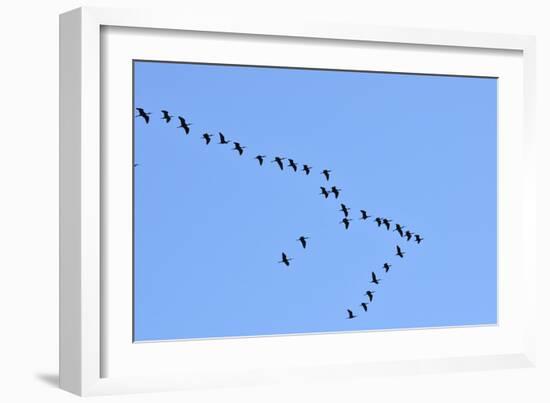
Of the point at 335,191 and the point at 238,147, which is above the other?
the point at 238,147

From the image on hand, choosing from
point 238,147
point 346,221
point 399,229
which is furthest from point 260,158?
point 399,229

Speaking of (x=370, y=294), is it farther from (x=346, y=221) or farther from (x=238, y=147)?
(x=238, y=147)

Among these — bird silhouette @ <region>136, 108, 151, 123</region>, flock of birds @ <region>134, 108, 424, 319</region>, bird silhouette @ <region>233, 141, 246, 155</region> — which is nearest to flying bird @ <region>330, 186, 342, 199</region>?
flock of birds @ <region>134, 108, 424, 319</region>

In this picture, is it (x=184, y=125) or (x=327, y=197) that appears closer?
(x=184, y=125)

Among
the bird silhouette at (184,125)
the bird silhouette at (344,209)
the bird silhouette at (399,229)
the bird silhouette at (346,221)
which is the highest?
the bird silhouette at (184,125)

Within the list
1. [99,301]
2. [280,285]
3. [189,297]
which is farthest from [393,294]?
[99,301]

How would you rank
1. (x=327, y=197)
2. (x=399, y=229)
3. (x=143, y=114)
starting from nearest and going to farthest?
(x=143, y=114), (x=327, y=197), (x=399, y=229)

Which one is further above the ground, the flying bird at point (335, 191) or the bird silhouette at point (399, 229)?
the flying bird at point (335, 191)

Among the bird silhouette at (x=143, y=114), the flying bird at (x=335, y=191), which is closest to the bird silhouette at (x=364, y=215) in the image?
the flying bird at (x=335, y=191)

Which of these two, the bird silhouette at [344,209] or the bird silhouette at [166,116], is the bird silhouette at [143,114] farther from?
the bird silhouette at [344,209]
